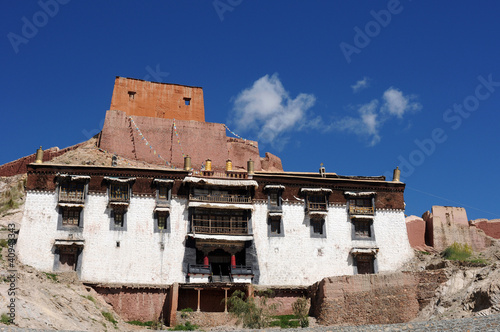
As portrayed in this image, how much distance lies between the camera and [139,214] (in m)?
41.7

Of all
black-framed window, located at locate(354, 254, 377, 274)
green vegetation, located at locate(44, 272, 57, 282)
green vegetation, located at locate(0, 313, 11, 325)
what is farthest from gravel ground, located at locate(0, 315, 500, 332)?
black-framed window, located at locate(354, 254, 377, 274)

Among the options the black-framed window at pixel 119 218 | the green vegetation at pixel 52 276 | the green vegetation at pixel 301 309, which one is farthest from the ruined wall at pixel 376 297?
the green vegetation at pixel 52 276

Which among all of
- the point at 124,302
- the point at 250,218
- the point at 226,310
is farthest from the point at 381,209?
the point at 124,302

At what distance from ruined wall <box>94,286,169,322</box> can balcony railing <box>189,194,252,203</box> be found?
20.3 ft

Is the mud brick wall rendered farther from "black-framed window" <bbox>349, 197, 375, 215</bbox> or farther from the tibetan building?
"black-framed window" <bbox>349, 197, 375, 215</bbox>

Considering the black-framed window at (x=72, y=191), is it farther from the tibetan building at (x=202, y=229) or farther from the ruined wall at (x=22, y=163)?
the ruined wall at (x=22, y=163)

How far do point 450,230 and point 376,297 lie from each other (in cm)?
1413

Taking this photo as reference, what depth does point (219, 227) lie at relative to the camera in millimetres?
42406

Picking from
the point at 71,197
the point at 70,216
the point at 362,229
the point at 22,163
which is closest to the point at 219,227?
the point at 70,216

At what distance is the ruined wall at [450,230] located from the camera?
1882 inches

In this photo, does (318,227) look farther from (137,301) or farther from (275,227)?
(137,301)

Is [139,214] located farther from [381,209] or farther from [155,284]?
[381,209]

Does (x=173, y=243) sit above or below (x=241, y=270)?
above

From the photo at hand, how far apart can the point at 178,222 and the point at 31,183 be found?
912cm
